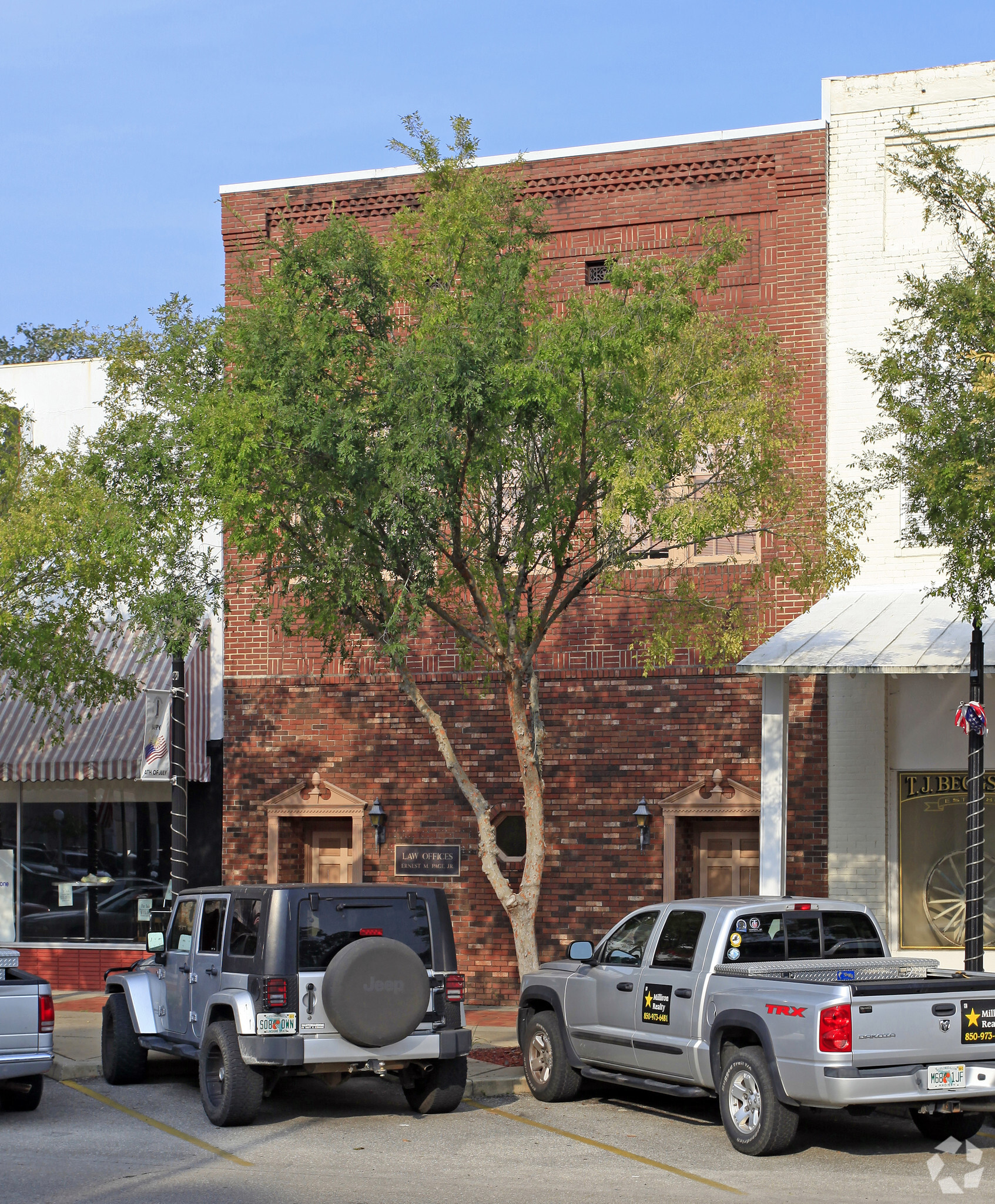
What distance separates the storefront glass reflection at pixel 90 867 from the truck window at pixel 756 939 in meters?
10.8

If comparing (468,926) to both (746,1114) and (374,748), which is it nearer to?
(374,748)

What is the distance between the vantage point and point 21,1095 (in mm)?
11164

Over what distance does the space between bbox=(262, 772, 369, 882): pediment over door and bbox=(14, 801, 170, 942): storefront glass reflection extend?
1.43m

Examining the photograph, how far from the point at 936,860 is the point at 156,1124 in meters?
9.24

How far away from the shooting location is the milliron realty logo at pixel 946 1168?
28.2 ft

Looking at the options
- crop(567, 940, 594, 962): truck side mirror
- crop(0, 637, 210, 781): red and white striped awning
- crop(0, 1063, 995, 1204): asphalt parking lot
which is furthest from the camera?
crop(0, 637, 210, 781): red and white striped awning

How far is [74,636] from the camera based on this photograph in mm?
16594

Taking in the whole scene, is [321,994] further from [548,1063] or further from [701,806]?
[701,806]

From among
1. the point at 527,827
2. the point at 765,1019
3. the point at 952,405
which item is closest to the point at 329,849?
the point at 527,827

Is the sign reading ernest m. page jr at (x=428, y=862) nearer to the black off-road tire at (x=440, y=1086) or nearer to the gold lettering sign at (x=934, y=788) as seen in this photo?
the gold lettering sign at (x=934, y=788)

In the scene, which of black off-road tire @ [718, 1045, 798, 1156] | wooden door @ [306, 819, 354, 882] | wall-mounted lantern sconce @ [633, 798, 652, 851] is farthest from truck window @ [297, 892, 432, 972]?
wooden door @ [306, 819, 354, 882]

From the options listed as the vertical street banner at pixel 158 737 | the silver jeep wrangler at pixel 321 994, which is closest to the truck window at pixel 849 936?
the silver jeep wrangler at pixel 321 994

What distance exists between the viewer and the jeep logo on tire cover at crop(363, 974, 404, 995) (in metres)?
10.1

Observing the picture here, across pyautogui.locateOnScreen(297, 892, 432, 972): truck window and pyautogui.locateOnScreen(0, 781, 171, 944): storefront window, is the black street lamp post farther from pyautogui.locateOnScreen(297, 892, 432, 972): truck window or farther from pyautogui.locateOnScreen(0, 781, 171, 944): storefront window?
pyautogui.locateOnScreen(0, 781, 171, 944): storefront window
